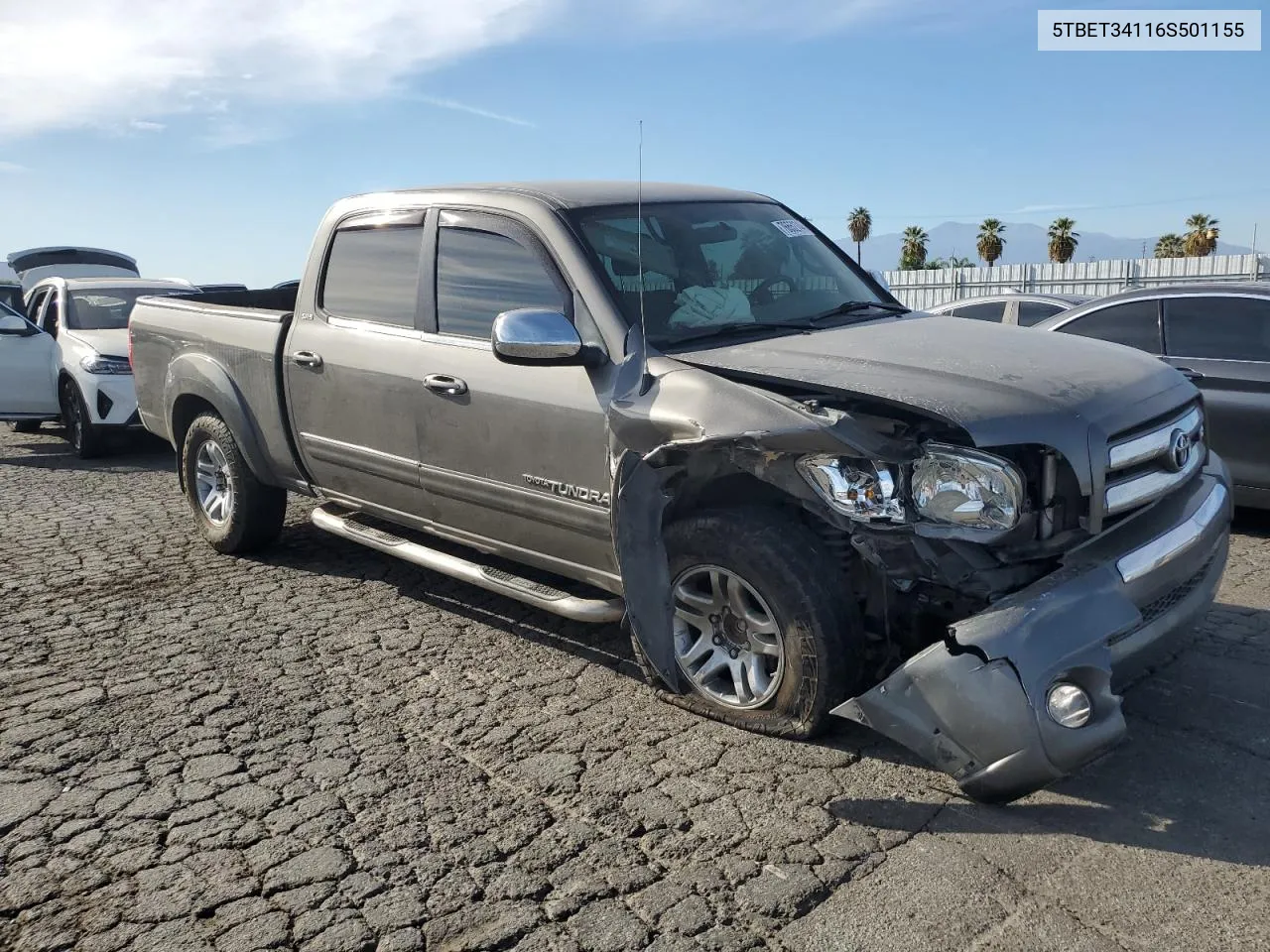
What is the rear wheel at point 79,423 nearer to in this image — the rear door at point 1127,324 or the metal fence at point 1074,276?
Result: the rear door at point 1127,324

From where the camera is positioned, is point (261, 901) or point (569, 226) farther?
point (569, 226)

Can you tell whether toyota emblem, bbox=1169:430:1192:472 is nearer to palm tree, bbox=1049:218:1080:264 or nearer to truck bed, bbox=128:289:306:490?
truck bed, bbox=128:289:306:490

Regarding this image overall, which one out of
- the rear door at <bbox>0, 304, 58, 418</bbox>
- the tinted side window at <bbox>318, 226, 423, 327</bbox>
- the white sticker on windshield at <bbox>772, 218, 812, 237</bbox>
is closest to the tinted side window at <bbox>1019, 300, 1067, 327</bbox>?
the white sticker on windshield at <bbox>772, 218, 812, 237</bbox>

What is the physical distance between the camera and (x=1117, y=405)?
3416 millimetres

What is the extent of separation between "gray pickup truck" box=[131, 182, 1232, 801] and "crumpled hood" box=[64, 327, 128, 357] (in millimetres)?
5985

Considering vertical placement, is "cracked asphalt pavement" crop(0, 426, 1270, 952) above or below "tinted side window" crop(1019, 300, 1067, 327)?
below

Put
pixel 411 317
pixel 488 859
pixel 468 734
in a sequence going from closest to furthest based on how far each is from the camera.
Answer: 1. pixel 488 859
2. pixel 468 734
3. pixel 411 317

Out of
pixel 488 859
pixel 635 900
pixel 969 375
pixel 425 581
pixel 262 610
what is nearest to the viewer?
pixel 635 900

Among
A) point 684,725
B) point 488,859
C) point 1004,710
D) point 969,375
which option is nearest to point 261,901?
point 488,859

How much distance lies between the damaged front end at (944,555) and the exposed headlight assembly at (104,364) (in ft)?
26.6

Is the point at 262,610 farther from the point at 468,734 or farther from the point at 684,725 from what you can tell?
the point at 684,725

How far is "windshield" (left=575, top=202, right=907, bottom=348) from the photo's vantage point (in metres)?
4.19

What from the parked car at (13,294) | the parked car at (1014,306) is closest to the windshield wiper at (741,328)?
the parked car at (1014,306)

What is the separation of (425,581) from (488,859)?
9.48 ft
